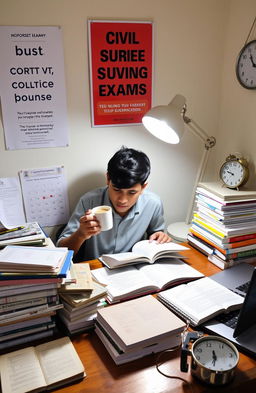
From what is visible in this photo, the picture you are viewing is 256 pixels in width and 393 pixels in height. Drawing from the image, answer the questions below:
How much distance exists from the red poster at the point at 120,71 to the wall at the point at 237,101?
0.49m

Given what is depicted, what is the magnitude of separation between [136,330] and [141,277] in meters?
0.35

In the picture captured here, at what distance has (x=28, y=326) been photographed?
1070 mm

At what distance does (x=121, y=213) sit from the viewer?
5.99 feet

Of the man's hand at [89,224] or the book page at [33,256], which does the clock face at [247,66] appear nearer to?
the man's hand at [89,224]

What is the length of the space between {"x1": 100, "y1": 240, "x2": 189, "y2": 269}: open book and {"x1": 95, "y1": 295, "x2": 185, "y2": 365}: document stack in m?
0.31

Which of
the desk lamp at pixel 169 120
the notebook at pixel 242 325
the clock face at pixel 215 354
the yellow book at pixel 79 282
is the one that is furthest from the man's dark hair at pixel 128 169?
the clock face at pixel 215 354

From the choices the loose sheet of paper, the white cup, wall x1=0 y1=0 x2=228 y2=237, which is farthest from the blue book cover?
wall x1=0 y1=0 x2=228 y2=237

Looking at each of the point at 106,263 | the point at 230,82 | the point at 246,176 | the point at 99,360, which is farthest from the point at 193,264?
the point at 230,82

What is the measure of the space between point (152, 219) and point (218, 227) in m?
0.46

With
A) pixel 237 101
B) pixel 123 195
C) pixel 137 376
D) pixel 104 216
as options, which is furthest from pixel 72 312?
pixel 237 101

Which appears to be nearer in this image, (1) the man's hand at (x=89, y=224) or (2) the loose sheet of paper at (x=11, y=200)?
(1) the man's hand at (x=89, y=224)

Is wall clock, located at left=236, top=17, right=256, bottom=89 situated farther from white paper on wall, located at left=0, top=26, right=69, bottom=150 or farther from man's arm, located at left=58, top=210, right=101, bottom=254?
man's arm, located at left=58, top=210, right=101, bottom=254

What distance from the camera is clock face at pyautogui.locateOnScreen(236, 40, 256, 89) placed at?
5.66 feet

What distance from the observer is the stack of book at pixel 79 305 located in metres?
1.10
